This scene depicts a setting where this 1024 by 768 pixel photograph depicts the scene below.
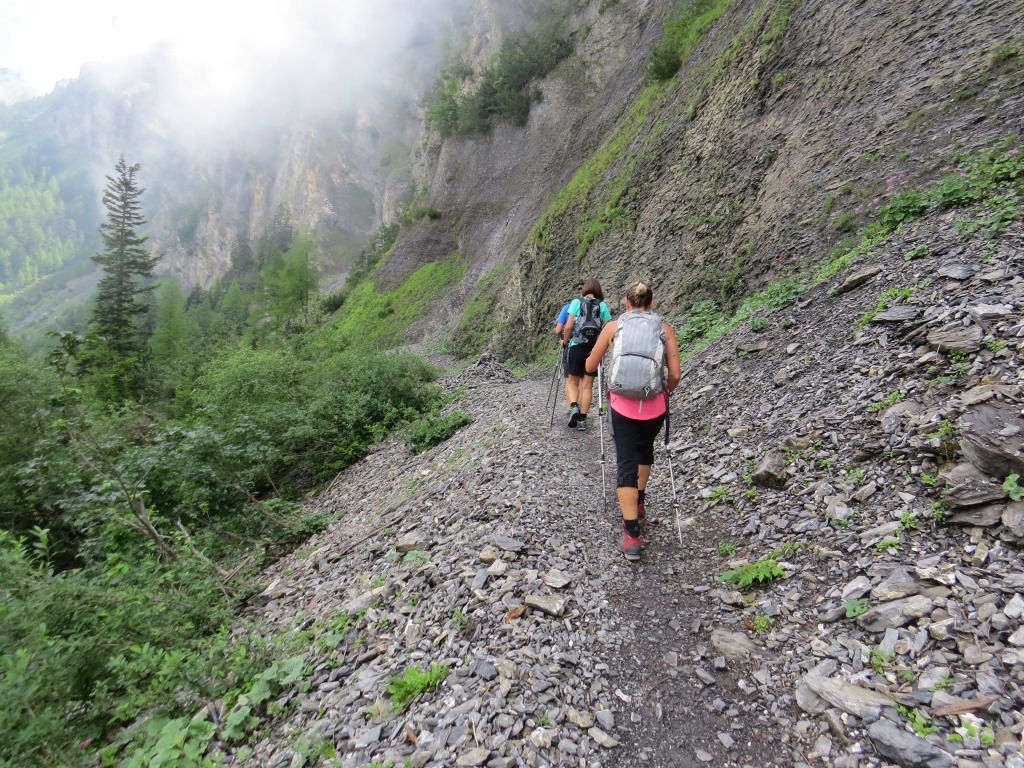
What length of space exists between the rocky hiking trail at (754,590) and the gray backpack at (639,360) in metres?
1.53

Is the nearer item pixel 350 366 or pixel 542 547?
pixel 542 547

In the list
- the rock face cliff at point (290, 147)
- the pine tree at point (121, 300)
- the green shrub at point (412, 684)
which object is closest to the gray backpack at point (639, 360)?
the green shrub at point (412, 684)

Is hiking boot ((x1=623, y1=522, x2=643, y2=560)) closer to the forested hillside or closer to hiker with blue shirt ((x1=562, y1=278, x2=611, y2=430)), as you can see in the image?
the forested hillside

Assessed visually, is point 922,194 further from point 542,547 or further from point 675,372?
point 542,547

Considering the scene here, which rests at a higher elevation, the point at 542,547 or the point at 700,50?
the point at 700,50

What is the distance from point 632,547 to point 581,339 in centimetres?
414

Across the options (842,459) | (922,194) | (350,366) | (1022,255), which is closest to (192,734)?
(842,459)

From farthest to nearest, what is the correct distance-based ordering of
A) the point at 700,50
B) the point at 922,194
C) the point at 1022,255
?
the point at 700,50, the point at 922,194, the point at 1022,255

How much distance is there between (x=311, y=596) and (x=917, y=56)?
45.6ft

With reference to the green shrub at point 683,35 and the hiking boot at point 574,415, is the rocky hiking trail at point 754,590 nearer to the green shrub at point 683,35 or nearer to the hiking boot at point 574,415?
the hiking boot at point 574,415

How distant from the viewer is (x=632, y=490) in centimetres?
453

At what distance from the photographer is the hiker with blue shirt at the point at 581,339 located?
7.77 meters

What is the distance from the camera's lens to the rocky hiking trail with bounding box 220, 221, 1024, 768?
102 inches

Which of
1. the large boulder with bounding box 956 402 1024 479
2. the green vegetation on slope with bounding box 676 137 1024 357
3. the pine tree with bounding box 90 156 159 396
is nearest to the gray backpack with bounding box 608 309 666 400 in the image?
the large boulder with bounding box 956 402 1024 479
